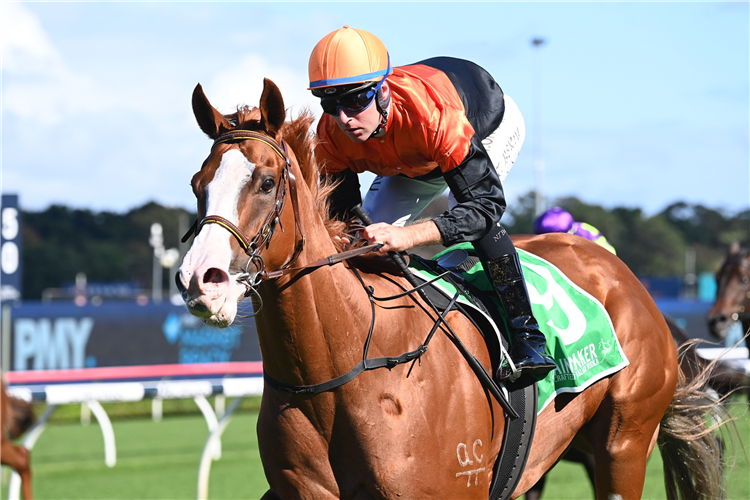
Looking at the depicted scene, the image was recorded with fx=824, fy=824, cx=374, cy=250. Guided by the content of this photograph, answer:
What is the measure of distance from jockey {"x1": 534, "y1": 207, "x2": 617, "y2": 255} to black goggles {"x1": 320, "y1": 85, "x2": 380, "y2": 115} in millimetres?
2701

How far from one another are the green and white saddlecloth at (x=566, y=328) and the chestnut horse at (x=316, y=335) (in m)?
0.39

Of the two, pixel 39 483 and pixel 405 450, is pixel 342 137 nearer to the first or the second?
pixel 405 450

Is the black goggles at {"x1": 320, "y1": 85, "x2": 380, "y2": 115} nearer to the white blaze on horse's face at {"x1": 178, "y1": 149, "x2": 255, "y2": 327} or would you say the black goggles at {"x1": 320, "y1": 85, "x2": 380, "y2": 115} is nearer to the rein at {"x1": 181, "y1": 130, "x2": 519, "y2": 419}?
the rein at {"x1": 181, "y1": 130, "x2": 519, "y2": 419}

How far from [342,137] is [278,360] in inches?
35.8

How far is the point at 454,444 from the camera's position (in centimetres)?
254

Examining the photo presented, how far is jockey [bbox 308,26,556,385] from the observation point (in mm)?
2598

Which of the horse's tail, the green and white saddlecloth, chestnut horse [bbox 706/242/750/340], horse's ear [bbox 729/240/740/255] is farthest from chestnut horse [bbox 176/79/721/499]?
horse's ear [bbox 729/240/740/255]

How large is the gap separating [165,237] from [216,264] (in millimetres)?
48737

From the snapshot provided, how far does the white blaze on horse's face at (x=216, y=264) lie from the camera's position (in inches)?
78.2

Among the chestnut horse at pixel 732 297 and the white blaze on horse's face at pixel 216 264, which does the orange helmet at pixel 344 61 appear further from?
the chestnut horse at pixel 732 297

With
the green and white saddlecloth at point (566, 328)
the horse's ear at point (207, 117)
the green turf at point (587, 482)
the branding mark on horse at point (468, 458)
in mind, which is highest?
the horse's ear at point (207, 117)

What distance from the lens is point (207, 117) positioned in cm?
243

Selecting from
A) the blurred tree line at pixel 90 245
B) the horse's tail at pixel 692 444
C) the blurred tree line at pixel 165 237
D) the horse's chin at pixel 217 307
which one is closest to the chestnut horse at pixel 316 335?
the horse's chin at pixel 217 307

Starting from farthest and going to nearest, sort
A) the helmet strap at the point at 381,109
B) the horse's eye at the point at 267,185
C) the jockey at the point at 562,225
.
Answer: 1. the jockey at the point at 562,225
2. the helmet strap at the point at 381,109
3. the horse's eye at the point at 267,185
